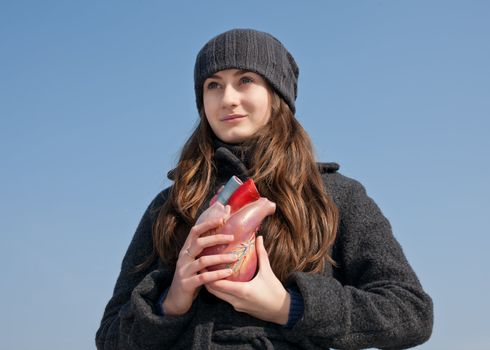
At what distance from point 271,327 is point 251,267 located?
443mm

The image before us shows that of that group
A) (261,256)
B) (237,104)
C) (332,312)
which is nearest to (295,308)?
(332,312)

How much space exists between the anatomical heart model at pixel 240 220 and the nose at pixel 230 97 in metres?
0.74

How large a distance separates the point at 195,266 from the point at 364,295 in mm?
865

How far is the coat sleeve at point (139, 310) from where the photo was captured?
3.52 metres

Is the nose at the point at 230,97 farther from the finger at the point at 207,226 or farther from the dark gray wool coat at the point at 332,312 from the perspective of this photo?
the finger at the point at 207,226

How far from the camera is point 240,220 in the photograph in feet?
10.7

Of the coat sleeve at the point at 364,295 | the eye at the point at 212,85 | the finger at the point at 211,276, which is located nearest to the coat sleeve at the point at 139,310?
the finger at the point at 211,276

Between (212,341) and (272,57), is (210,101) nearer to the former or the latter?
(272,57)

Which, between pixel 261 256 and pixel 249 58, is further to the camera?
pixel 249 58

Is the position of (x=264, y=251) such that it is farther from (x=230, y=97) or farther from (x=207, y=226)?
(x=230, y=97)

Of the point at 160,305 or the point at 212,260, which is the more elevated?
the point at 212,260

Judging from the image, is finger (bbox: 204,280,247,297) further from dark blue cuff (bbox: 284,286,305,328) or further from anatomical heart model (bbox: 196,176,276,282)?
dark blue cuff (bbox: 284,286,305,328)

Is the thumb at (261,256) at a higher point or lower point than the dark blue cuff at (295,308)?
higher

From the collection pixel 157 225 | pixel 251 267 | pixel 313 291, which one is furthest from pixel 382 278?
pixel 157 225
